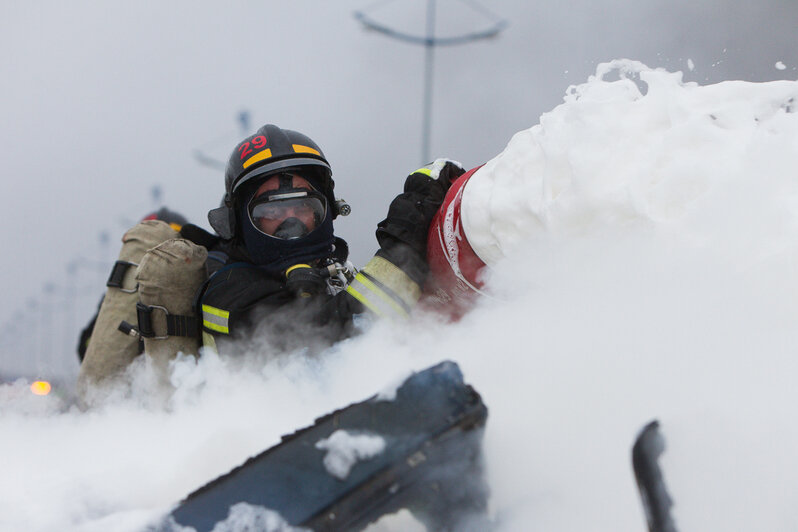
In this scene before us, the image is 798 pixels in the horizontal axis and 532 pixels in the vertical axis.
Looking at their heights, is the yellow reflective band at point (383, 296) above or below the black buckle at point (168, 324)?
above

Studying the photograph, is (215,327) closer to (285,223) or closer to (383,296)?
(285,223)

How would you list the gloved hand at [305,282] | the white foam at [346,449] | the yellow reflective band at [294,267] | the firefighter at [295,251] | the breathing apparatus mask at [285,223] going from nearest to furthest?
the white foam at [346,449]
the firefighter at [295,251]
the gloved hand at [305,282]
the yellow reflective band at [294,267]
the breathing apparatus mask at [285,223]

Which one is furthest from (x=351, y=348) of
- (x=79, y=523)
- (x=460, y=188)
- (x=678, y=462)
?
(x=678, y=462)

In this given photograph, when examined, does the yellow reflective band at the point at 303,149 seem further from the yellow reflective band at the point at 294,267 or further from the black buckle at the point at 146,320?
the black buckle at the point at 146,320

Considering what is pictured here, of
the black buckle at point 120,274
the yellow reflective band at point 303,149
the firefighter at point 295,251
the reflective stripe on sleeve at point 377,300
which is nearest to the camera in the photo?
the reflective stripe on sleeve at point 377,300

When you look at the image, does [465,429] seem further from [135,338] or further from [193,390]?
[135,338]

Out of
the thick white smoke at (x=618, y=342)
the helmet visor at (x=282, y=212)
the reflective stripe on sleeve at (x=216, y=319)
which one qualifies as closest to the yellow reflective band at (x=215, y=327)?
the reflective stripe on sleeve at (x=216, y=319)

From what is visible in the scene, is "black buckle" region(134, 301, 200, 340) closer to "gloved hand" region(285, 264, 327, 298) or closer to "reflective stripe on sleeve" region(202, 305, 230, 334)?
"reflective stripe on sleeve" region(202, 305, 230, 334)

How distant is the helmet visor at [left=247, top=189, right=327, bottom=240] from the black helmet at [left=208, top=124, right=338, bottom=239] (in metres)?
0.12

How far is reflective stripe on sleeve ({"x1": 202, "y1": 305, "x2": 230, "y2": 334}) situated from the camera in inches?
104

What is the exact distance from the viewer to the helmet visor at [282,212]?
2.97 metres

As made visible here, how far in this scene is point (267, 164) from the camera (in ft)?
9.84

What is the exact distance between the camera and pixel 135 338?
312 centimetres

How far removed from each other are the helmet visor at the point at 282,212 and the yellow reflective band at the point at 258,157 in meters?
0.15
